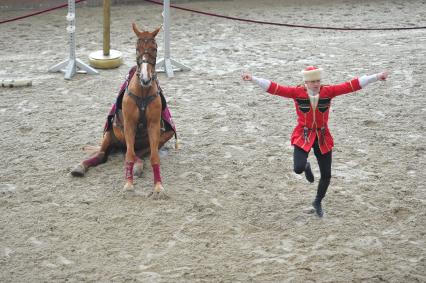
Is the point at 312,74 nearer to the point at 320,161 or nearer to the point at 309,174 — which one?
the point at 320,161

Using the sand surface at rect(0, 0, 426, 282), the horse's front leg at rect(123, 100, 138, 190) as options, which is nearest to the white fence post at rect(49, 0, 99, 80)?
the sand surface at rect(0, 0, 426, 282)

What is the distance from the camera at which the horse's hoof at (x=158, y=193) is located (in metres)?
6.74

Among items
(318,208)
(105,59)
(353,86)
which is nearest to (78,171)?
(318,208)

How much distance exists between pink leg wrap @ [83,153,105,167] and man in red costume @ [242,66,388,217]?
189 centimetres

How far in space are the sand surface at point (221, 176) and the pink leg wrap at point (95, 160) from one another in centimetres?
7

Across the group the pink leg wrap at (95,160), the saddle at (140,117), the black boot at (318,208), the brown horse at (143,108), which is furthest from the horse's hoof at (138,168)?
the black boot at (318,208)

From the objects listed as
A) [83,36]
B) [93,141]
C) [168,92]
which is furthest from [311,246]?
[83,36]

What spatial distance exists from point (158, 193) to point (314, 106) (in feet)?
5.36

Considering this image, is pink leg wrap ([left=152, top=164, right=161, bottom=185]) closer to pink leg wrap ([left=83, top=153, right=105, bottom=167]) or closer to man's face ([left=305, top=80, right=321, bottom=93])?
pink leg wrap ([left=83, top=153, right=105, bottom=167])

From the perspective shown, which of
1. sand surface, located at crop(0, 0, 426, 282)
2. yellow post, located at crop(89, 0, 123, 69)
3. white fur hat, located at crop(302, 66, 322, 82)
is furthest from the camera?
yellow post, located at crop(89, 0, 123, 69)

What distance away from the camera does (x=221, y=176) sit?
7.23 m

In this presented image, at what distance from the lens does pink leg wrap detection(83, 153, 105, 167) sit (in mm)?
7288

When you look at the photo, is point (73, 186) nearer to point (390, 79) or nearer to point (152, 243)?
point (152, 243)

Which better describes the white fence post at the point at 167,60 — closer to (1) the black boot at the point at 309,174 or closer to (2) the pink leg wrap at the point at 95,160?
(2) the pink leg wrap at the point at 95,160
